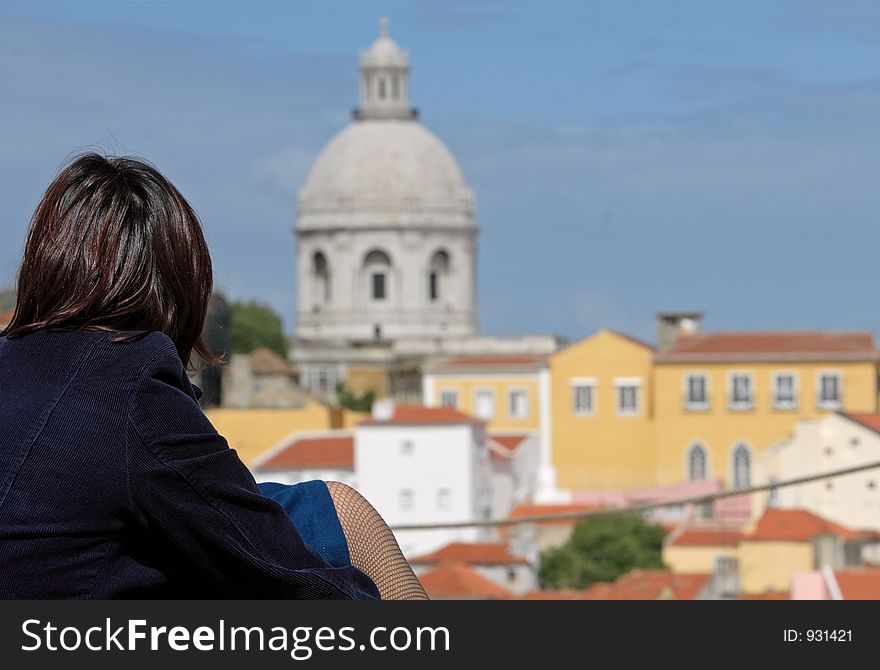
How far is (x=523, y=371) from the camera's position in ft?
194

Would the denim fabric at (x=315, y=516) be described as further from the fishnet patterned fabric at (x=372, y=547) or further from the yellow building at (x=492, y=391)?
the yellow building at (x=492, y=391)

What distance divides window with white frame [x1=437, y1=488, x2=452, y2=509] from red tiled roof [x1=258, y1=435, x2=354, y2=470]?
2.06 metres

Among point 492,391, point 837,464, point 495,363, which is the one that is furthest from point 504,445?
point 837,464

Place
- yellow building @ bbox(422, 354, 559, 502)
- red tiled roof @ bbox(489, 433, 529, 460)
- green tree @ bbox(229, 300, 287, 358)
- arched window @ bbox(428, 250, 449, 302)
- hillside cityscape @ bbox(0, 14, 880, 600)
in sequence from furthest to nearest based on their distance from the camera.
→ 1. green tree @ bbox(229, 300, 287, 358)
2. arched window @ bbox(428, 250, 449, 302)
3. yellow building @ bbox(422, 354, 559, 502)
4. red tiled roof @ bbox(489, 433, 529, 460)
5. hillside cityscape @ bbox(0, 14, 880, 600)

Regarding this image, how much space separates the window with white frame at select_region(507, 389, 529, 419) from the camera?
194ft

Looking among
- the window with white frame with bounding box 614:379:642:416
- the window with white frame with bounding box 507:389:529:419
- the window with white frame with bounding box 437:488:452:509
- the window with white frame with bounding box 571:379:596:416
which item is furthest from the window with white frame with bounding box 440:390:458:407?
the window with white frame with bounding box 437:488:452:509

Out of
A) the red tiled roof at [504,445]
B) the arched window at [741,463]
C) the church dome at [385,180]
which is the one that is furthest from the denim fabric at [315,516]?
the church dome at [385,180]

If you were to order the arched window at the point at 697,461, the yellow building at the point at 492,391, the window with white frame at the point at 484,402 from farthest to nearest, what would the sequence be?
the window with white frame at the point at 484,402, the yellow building at the point at 492,391, the arched window at the point at 697,461

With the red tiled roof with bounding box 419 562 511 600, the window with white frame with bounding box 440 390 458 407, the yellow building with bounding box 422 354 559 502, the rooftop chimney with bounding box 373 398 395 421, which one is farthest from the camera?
the window with white frame with bounding box 440 390 458 407

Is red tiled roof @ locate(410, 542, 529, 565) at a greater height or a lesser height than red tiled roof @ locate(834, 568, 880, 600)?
greater

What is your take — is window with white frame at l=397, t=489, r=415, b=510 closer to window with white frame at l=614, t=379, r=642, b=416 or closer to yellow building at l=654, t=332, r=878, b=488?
yellow building at l=654, t=332, r=878, b=488

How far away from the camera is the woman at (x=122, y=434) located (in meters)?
2.03

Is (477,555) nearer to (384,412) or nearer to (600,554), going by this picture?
(600,554)

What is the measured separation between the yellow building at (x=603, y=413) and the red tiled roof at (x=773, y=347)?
1.13 metres
